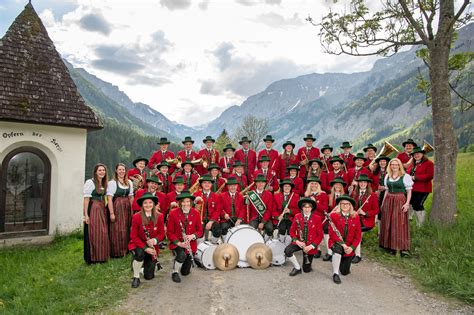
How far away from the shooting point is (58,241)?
38.7 ft

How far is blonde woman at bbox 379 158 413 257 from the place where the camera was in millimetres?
7629

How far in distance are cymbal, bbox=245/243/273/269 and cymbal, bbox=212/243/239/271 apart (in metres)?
0.28

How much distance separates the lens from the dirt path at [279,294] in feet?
17.5

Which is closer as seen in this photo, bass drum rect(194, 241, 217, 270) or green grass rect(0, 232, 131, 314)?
green grass rect(0, 232, 131, 314)

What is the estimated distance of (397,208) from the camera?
7656 mm

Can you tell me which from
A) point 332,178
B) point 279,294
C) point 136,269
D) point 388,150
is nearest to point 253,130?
point 388,150

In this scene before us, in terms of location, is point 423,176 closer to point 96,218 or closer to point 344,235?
point 344,235

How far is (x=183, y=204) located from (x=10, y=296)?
3.51 metres

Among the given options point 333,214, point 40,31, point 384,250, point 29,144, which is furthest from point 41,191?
point 384,250

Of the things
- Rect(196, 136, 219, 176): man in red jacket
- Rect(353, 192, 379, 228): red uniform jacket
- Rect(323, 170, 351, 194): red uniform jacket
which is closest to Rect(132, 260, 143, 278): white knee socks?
Rect(353, 192, 379, 228): red uniform jacket

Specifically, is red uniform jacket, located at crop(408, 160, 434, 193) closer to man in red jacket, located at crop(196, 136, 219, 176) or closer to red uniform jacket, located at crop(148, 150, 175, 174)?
man in red jacket, located at crop(196, 136, 219, 176)

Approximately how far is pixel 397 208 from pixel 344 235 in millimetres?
1780

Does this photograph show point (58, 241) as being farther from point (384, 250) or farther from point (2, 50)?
point (384, 250)

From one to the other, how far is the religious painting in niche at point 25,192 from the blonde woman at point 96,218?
556 cm
